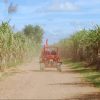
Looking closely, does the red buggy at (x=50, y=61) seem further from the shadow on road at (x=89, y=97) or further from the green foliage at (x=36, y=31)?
the green foliage at (x=36, y=31)

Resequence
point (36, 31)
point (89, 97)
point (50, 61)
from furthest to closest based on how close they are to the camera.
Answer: point (36, 31)
point (50, 61)
point (89, 97)

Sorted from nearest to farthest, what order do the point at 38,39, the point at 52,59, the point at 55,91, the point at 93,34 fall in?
1. the point at 55,91
2. the point at 52,59
3. the point at 93,34
4. the point at 38,39

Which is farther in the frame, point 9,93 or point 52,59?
point 52,59

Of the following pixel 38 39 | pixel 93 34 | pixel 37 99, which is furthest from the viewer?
pixel 38 39

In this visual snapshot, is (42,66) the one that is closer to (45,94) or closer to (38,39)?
(45,94)

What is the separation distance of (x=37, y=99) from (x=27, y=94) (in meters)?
2.18

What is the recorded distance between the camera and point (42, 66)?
45281 millimetres

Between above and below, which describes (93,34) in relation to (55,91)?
above

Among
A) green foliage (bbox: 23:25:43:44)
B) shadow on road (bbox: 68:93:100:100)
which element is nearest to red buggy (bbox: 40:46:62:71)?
shadow on road (bbox: 68:93:100:100)

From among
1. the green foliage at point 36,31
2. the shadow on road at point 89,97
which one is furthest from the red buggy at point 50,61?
the green foliage at point 36,31

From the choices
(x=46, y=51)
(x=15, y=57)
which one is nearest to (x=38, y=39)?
(x=15, y=57)

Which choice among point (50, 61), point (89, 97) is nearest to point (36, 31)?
point (50, 61)

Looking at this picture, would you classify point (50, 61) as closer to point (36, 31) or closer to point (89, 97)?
point (89, 97)

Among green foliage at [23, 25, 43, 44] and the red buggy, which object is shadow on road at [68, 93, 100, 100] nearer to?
the red buggy
